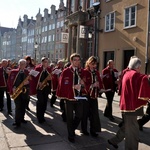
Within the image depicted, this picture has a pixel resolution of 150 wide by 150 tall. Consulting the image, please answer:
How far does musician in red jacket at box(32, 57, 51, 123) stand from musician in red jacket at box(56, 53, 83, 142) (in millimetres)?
1901

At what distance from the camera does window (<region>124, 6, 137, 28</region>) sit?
18495mm

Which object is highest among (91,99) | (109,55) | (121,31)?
(121,31)

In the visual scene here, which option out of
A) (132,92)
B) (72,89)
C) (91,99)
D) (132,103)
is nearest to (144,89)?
(132,92)

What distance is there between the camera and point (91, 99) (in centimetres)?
616

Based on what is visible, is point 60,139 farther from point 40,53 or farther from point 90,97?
point 40,53

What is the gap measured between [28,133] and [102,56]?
17.0 meters

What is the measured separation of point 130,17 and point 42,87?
43.4ft

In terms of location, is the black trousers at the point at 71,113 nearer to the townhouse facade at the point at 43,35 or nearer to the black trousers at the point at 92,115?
the black trousers at the point at 92,115

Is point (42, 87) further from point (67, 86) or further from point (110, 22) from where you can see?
point (110, 22)

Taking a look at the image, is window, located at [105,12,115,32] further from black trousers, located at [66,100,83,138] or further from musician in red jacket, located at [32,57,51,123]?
black trousers, located at [66,100,83,138]

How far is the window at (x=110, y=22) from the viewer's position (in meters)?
21.0

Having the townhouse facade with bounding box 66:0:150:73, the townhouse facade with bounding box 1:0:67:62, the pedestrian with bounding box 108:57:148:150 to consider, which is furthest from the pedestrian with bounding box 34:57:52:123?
the townhouse facade with bounding box 1:0:67:62

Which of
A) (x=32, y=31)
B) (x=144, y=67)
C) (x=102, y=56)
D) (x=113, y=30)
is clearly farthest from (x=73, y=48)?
(x=32, y=31)

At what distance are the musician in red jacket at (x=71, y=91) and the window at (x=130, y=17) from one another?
13.7m
